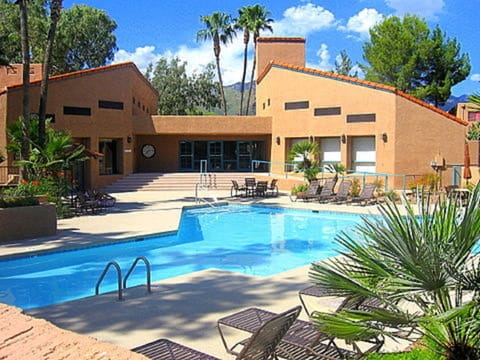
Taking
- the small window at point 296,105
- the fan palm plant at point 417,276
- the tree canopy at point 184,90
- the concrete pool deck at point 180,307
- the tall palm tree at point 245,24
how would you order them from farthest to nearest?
the tree canopy at point 184,90 < the tall palm tree at point 245,24 < the small window at point 296,105 < the concrete pool deck at point 180,307 < the fan palm plant at point 417,276

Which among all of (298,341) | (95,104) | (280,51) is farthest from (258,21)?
(298,341)

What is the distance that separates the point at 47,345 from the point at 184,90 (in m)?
46.3

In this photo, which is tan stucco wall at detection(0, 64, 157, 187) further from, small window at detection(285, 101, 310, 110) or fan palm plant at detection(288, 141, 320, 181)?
fan palm plant at detection(288, 141, 320, 181)

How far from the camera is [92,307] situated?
6.55 meters

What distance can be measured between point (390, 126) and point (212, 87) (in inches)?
1115

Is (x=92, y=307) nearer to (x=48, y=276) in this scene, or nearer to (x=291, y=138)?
(x=48, y=276)

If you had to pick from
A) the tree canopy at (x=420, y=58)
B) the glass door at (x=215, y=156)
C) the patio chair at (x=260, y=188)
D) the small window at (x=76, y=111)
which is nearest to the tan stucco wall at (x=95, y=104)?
the small window at (x=76, y=111)

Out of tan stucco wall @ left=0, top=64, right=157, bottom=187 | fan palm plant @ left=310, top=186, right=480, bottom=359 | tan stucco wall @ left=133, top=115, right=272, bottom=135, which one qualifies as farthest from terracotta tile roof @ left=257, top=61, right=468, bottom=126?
fan palm plant @ left=310, top=186, right=480, bottom=359

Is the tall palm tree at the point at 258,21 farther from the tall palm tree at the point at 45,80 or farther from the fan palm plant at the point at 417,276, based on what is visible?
the fan palm plant at the point at 417,276

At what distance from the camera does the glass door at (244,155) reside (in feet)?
98.5

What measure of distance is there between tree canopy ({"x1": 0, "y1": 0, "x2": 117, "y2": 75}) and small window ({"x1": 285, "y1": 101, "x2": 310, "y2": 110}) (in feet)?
61.0

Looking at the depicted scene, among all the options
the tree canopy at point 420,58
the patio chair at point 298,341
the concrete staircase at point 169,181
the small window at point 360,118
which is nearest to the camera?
the patio chair at point 298,341

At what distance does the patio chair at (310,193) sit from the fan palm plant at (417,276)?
57.0 ft

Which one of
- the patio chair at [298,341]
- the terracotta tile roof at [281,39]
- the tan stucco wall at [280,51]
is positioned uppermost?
the terracotta tile roof at [281,39]
